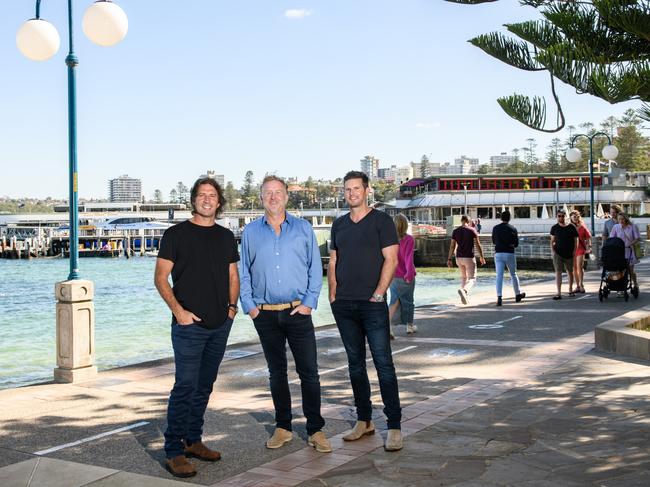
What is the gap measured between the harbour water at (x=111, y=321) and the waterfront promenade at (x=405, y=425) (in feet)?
22.0

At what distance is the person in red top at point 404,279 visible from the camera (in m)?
9.48

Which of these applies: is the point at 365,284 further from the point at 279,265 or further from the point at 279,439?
the point at 279,439

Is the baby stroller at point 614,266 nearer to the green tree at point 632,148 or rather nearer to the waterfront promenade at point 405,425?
the waterfront promenade at point 405,425

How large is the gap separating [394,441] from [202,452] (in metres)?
1.21

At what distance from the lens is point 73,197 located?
8.31m

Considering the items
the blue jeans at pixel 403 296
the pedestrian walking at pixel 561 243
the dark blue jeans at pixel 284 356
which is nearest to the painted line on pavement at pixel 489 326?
the blue jeans at pixel 403 296

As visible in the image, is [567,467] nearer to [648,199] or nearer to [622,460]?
[622,460]

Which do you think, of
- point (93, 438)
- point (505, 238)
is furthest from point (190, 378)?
point (505, 238)

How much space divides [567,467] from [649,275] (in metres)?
17.9

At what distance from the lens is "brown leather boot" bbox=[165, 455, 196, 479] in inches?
178

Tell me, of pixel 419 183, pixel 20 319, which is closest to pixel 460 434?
pixel 20 319

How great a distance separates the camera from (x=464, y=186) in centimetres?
7312

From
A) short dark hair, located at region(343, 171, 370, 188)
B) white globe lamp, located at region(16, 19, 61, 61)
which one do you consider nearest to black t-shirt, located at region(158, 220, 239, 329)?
short dark hair, located at region(343, 171, 370, 188)

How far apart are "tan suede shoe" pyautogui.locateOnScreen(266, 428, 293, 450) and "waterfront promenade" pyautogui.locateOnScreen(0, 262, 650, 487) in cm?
6
